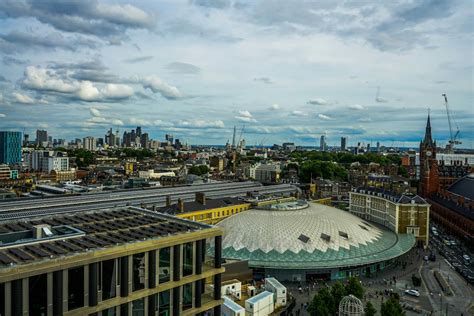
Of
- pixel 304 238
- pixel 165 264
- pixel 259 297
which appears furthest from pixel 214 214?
pixel 165 264

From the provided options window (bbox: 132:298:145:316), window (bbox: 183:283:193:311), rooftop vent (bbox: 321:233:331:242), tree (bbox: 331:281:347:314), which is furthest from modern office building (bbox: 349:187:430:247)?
window (bbox: 132:298:145:316)

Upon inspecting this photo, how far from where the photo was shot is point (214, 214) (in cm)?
8969

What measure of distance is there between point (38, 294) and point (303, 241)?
53.2 meters

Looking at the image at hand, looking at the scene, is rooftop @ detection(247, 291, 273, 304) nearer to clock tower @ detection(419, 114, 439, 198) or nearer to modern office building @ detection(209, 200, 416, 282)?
modern office building @ detection(209, 200, 416, 282)

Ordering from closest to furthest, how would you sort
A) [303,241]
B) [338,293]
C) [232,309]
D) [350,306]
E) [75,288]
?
[75,288] < [350,306] < [232,309] < [338,293] < [303,241]

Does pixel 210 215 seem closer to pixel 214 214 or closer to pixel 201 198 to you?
pixel 214 214

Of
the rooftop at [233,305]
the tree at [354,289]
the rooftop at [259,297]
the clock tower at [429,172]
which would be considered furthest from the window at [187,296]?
the clock tower at [429,172]

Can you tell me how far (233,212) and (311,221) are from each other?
2094 centimetres

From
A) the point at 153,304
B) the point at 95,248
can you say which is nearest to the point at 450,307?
the point at 153,304

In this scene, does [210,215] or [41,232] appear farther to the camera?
[210,215]

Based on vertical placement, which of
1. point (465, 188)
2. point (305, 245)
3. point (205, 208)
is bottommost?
point (305, 245)

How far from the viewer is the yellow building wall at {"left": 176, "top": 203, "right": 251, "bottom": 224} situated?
274 ft

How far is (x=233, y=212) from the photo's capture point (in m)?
94.8

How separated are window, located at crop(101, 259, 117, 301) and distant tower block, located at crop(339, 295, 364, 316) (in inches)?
1110
